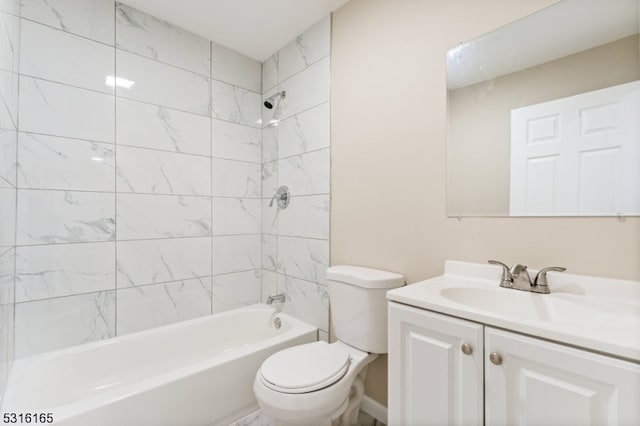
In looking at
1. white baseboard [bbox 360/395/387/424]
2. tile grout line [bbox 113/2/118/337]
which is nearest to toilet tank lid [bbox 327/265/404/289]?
white baseboard [bbox 360/395/387/424]

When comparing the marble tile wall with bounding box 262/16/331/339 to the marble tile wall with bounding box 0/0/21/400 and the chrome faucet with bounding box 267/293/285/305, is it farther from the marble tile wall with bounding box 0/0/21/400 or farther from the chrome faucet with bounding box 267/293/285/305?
the marble tile wall with bounding box 0/0/21/400

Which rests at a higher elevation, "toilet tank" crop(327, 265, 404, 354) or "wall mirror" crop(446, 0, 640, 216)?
"wall mirror" crop(446, 0, 640, 216)

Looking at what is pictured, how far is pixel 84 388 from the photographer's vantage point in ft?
5.42

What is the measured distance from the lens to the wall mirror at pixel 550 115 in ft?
3.15

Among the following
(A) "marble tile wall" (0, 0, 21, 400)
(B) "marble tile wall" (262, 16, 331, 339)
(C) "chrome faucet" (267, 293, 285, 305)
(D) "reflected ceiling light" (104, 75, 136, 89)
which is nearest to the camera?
(A) "marble tile wall" (0, 0, 21, 400)

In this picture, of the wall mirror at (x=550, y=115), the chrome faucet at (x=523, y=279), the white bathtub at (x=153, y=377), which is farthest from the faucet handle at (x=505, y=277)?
the white bathtub at (x=153, y=377)

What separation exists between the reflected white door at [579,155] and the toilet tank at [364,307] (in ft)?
2.19

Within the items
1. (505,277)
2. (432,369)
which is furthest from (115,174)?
(505,277)

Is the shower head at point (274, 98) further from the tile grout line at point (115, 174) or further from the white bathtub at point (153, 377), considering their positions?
the white bathtub at point (153, 377)

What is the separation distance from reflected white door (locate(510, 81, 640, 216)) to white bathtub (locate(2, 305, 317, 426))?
152 centimetres

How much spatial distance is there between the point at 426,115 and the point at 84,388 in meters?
2.35

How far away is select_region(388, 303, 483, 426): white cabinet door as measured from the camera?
842mm

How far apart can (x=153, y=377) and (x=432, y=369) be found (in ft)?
4.71

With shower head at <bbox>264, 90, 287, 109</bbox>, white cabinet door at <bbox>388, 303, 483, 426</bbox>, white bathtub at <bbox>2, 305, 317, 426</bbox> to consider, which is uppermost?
shower head at <bbox>264, 90, 287, 109</bbox>
